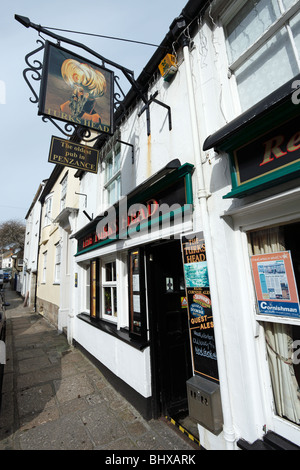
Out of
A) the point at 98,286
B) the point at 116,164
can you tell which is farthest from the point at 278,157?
the point at 98,286

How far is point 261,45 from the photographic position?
250 centimetres

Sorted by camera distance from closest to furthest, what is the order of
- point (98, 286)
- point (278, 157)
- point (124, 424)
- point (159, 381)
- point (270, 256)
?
point (278, 157) < point (270, 256) < point (124, 424) < point (159, 381) < point (98, 286)

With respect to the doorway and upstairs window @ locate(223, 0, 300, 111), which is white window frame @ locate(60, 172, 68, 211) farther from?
upstairs window @ locate(223, 0, 300, 111)

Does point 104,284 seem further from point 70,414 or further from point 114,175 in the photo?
point 114,175

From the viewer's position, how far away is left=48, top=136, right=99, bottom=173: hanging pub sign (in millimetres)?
4445

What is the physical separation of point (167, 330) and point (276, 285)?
2.09 m

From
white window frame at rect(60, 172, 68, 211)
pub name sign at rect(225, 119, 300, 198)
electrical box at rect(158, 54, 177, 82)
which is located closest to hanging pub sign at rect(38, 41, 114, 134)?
electrical box at rect(158, 54, 177, 82)

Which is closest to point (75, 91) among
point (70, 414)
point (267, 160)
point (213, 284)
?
point (267, 160)

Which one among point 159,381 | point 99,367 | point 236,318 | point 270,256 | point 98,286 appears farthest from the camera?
point 98,286

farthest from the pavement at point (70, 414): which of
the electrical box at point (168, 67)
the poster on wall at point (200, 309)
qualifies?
the electrical box at point (168, 67)

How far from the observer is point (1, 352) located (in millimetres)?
3451

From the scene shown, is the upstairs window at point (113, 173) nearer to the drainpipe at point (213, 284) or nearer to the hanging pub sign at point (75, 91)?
the hanging pub sign at point (75, 91)
